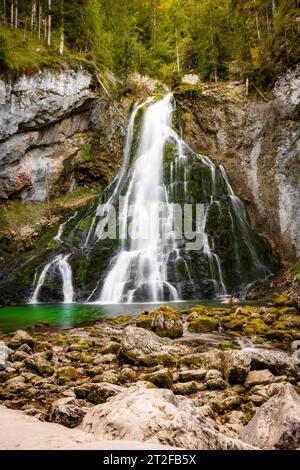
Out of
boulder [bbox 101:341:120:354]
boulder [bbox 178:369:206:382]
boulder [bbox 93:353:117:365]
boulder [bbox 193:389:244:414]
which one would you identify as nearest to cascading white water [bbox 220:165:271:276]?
boulder [bbox 101:341:120:354]

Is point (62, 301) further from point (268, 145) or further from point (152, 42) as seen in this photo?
point (152, 42)

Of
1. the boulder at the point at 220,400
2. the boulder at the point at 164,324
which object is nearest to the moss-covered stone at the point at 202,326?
the boulder at the point at 164,324

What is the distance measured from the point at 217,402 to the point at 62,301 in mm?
16246

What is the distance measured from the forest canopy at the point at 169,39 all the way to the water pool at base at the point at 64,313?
1641cm

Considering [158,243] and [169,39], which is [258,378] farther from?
[169,39]

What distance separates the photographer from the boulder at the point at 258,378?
5969mm

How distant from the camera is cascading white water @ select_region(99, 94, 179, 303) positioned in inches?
776

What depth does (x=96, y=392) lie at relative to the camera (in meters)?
5.23

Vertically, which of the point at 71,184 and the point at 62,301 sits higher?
the point at 71,184

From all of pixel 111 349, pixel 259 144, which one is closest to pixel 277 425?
pixel 111 349

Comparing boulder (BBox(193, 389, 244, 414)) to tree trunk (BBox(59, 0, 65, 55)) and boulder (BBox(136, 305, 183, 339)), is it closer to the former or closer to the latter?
boulder (BBox(136, 305, 183, 339))

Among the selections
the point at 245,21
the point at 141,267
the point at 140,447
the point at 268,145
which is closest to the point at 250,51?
the point at 245,21

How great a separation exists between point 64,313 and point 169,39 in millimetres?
38920

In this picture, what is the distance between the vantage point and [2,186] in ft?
85.9
